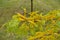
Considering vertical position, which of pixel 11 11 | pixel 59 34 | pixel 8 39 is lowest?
pixel 8 39

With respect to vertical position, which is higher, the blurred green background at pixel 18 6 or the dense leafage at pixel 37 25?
the dense leafage at pixel 37 25

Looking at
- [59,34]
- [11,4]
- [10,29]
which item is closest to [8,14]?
[11,4]

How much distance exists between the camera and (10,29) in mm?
2846

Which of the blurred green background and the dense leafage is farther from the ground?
the dense leafage

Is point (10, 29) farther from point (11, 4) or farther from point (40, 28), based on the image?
point (11, 4)

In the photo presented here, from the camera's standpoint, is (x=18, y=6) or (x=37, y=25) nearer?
(x=37, y=25)

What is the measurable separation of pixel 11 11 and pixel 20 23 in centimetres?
288

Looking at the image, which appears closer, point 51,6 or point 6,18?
point 6,18

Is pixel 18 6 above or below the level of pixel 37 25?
below

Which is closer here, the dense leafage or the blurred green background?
the dense leafage

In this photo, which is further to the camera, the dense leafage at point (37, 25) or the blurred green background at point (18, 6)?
the blurred green background at point (18, 6)

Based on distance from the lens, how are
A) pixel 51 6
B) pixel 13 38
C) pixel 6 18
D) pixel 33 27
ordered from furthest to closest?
pixel 51 6 → pixel 6 18 → pixel 13 38 → pixel 33 27

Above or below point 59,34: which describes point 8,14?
below

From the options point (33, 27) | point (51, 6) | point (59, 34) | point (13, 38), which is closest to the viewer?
point (59, 34)
